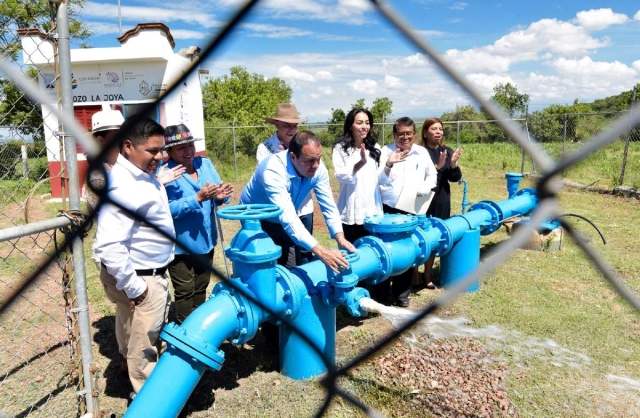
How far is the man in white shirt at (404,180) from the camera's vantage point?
Result: 12.0ft

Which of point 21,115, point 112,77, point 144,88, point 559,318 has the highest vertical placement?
point 112,77

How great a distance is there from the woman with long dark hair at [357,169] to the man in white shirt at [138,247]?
1.58m

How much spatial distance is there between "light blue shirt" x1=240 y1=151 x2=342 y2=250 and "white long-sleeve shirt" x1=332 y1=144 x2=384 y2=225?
1.35ft

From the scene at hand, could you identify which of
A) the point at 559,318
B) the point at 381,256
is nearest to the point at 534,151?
the point at 381,256

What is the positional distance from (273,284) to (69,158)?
3.62ft

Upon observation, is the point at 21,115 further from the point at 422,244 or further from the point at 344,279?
the point at 422,244

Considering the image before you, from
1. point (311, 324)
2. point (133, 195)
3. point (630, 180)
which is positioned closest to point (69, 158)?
point (133, 195)

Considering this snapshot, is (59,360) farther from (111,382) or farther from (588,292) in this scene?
(588,292)

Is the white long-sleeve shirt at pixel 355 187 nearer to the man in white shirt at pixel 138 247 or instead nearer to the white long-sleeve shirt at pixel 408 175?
the white long-sleeve shirt at pixel 408 175

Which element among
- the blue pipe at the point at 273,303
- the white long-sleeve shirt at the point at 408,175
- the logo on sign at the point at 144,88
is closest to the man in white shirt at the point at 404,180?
the white long-sleeve shirt at the point at 408,175

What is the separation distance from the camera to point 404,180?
373 centimetres

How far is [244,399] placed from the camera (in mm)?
2652

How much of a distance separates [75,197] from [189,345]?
82cm

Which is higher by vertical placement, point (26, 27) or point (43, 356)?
point (26, 27)
